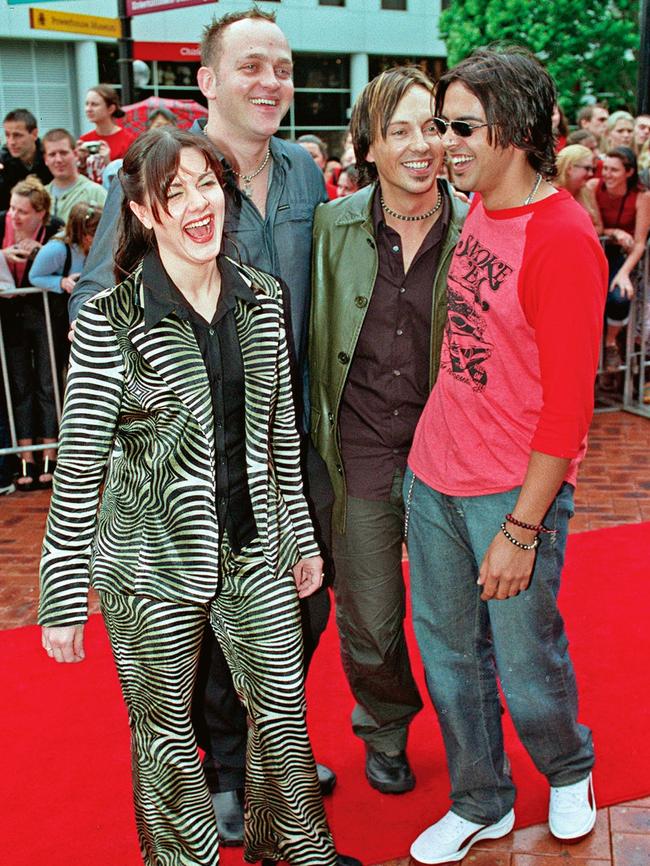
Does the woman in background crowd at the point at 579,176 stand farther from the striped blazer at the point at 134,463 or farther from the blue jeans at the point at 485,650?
the striped blazer at the point at 134,463

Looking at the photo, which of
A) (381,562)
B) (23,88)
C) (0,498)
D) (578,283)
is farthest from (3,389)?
(23,88)

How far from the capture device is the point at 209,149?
265 centimetres

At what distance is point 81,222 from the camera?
6910 millimetres

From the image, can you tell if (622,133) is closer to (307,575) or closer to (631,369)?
(631,369)

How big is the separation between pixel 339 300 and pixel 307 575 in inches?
34.8

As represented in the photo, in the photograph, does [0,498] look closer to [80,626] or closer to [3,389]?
[3,389]

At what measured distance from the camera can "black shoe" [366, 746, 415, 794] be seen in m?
3.59

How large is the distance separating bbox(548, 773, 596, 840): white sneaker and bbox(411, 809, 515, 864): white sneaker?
0.67 ft

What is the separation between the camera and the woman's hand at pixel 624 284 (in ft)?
26.8

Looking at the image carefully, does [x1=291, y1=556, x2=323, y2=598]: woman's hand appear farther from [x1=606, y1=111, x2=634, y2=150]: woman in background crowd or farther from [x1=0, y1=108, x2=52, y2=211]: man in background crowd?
[x1=606, y1=111, x2=634, y2=150]: woman in background crowd

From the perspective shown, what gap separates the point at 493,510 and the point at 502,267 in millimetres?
670

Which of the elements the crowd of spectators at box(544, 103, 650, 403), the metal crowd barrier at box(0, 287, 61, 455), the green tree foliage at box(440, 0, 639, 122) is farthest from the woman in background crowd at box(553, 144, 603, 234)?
the green tree foliage at box(440, 0, 639, 122)

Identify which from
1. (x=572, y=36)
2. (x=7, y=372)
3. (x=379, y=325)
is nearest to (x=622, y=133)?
(x=7, y=372)

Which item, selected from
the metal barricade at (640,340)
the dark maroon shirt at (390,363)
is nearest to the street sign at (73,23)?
the metal barricade at (640,340)
